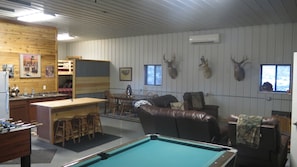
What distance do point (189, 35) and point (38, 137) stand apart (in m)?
5.61

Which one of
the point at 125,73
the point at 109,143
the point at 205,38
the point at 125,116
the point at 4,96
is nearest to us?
the point at 109,143

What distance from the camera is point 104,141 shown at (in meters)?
5.61

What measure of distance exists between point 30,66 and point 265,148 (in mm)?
6369

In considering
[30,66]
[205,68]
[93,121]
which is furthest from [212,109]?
[30,66]

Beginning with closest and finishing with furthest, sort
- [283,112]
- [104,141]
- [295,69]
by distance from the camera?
[295,69] < [104,141] < [283,112]

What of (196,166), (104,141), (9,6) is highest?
(9,6)

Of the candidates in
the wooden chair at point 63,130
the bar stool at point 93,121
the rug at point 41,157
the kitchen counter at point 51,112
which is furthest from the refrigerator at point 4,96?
the bar stool at point 93,121

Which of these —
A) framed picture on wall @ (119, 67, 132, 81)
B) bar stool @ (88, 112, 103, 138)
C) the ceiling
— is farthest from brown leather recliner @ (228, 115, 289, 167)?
framed picture on wall @ (119, 67, 132, 81)

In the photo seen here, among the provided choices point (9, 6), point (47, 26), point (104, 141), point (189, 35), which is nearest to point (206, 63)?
point (189, 35)

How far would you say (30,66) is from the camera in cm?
700

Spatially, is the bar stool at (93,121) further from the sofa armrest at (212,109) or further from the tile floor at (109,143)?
the sofa armrest at (212,109)

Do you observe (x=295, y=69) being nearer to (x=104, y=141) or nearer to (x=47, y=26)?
(x=104, y=141)

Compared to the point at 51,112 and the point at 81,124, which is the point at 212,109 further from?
the point at 51,112

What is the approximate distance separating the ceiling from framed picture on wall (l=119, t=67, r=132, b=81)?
9.55 ft
